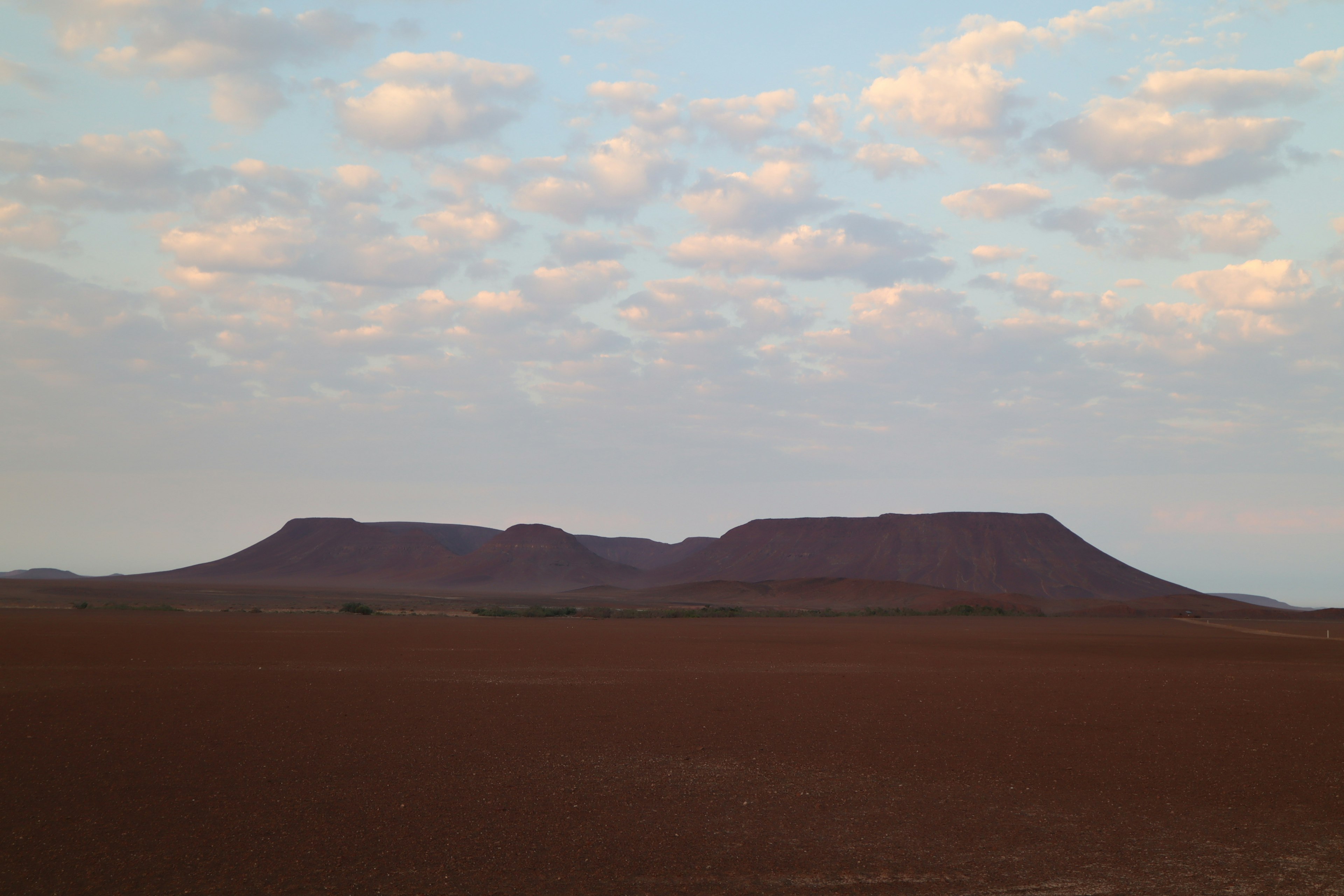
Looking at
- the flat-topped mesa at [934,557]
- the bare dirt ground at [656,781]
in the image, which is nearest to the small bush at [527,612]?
the bare dirt ground at [656,781]

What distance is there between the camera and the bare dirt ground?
757cm

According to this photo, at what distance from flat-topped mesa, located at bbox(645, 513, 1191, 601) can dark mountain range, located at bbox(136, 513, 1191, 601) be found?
0.17 m

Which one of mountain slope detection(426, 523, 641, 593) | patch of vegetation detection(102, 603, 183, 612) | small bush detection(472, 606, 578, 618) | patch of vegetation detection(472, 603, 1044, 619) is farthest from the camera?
mountain slope detection(426, 523, 641, 593)

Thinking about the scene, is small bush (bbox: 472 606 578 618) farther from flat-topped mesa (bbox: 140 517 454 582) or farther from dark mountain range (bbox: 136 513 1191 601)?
flat-topped mesa (bbox: 140 517 454 582)

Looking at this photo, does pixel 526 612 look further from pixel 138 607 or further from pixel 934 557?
pixel 934 557

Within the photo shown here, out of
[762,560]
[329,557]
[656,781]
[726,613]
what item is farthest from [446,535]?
[656,781]

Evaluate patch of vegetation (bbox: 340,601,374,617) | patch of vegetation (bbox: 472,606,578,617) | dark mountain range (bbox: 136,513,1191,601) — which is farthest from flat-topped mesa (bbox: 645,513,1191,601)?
patch of vegetation (bbox: 340,601,374,617)

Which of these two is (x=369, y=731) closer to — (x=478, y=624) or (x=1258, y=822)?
(x=1258, y=822)

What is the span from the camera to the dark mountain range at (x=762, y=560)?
117688mm

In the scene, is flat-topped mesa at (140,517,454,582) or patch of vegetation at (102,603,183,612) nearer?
patch of vegetation at (102,603,183,612)

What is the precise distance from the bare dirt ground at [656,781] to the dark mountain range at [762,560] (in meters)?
82.8

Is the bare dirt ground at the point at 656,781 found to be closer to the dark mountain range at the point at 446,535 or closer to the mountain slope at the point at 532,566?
the mountain slope at the point at 532,566

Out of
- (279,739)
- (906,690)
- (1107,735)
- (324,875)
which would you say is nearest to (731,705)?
(906,690)

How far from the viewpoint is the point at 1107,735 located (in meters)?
14.1
